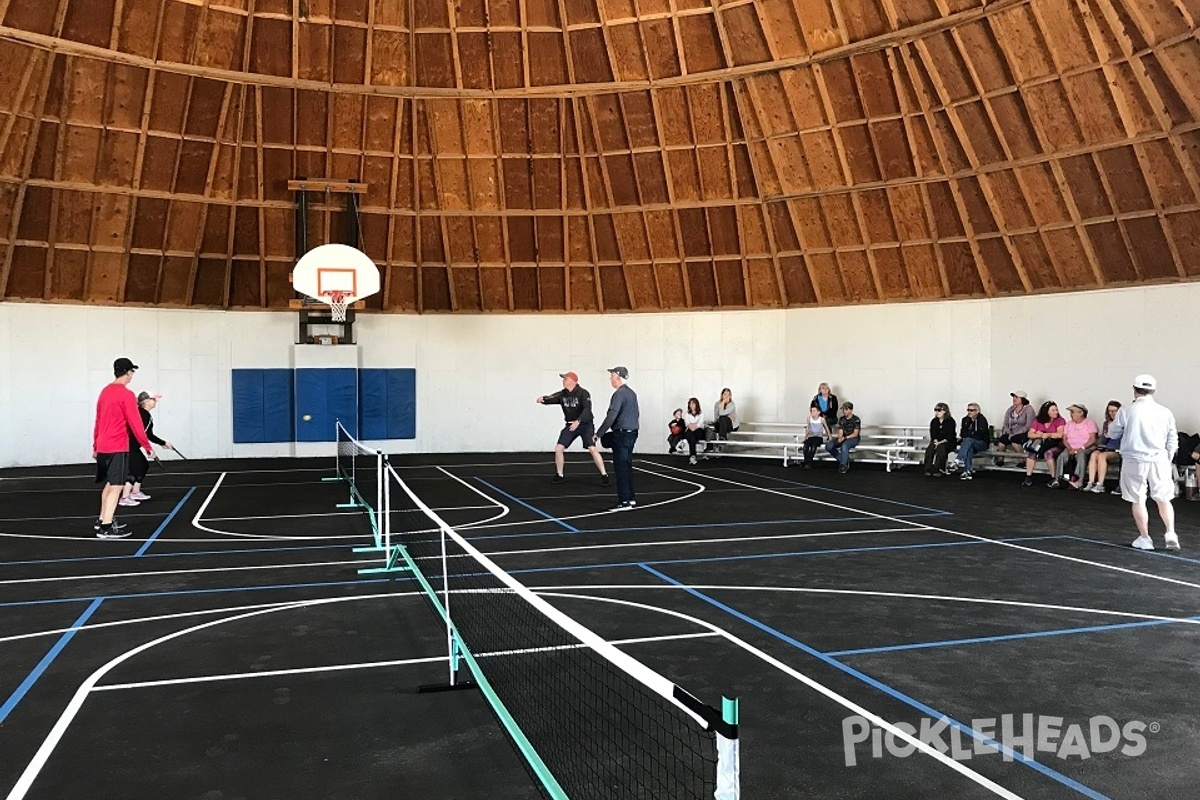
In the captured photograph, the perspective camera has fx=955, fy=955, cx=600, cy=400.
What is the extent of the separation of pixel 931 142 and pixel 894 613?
1400 cm

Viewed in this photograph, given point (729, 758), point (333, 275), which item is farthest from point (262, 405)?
point (729, 758)

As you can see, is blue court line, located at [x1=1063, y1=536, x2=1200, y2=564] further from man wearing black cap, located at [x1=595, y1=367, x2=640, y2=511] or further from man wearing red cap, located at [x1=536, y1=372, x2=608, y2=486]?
man wearing red cap, located at [x1=536, y1=372, x2=608, y2=486]

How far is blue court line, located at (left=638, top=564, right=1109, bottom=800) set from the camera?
5.05 m

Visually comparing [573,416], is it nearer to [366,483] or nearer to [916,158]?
[366,483]

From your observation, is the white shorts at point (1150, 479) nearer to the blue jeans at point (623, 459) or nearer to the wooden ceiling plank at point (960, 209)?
the blue jeans at point (623, 459)

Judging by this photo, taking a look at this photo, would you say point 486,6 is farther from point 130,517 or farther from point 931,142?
point 130,517

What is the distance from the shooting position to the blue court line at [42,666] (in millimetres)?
6184

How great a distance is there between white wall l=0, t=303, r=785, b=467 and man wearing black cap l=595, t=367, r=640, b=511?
1003 cm

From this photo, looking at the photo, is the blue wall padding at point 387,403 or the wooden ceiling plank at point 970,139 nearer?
the wooden ceiling plank at point 970,139

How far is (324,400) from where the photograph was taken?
79.8 feet

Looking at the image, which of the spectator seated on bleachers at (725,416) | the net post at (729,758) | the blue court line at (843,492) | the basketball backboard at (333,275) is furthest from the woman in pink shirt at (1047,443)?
the net post at (729,758)

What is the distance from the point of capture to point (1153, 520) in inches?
542

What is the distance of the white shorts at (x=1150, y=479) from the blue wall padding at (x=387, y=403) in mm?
17908

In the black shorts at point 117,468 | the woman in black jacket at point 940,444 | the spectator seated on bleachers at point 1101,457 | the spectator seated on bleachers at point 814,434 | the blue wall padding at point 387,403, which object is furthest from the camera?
the blue wall padding at point 387,403
